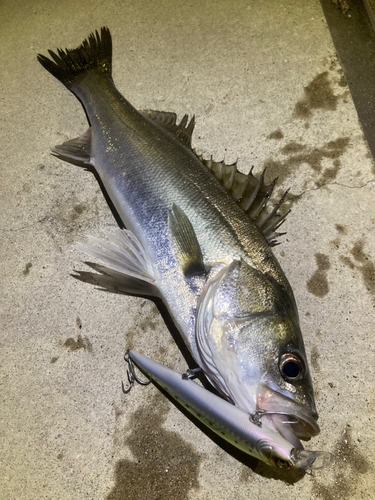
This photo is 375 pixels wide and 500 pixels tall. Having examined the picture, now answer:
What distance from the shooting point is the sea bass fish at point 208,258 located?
1581mm

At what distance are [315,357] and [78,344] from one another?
1511 mm

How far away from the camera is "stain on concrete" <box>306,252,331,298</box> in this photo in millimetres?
2301

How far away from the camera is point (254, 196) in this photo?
2.05 metres

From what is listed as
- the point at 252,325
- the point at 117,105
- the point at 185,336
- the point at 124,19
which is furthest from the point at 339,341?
the point at 124,19

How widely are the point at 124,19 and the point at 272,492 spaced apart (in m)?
3.89

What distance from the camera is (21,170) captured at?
2.74 metres

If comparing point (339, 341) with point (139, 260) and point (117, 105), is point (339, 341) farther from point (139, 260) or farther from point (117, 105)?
point (117, 105)

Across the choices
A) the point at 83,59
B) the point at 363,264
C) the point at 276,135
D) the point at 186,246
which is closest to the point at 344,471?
the point at 363,264

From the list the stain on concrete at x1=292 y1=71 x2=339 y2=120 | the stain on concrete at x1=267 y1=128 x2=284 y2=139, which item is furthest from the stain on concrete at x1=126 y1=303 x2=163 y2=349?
the stain on concrete at x1=292 y1=71 x2=339 y2=120

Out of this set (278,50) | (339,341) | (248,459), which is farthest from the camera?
(278,50)

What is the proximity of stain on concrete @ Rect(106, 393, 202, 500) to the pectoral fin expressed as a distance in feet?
3.02

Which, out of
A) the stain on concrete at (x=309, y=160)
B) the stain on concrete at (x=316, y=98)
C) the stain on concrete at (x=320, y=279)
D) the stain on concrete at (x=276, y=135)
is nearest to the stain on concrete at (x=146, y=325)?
the stain on concrete at (x=320, y=279)

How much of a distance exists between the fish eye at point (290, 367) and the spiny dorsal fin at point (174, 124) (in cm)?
151

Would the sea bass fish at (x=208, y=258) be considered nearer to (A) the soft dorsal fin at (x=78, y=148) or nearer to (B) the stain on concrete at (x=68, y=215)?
(A) the soft dorsal fin at (x=78, y=148)
